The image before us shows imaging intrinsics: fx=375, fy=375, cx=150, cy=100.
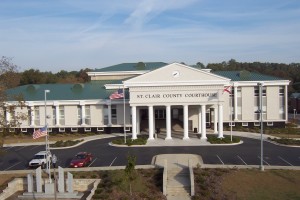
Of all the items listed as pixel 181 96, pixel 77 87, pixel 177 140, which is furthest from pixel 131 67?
pixel 177 140

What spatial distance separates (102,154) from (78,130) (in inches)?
783

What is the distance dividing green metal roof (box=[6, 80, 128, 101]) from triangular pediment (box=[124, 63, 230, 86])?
13638mm

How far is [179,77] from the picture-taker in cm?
4997

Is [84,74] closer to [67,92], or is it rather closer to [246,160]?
[67,92]

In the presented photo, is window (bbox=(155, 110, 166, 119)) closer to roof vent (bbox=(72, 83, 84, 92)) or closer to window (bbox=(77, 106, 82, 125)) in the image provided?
window (bbox=(77, 106, 82, 125))

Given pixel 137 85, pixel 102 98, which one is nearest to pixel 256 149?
pixel 137 85

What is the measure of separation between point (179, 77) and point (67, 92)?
23145 millimetres

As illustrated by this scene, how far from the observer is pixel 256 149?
142 feet

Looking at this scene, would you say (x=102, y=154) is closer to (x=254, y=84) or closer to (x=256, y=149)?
(x=256, y=149)

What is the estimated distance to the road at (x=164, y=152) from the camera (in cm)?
3738

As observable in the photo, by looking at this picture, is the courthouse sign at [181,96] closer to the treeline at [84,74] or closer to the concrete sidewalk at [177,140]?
the concrete sidewalk at [177,140]

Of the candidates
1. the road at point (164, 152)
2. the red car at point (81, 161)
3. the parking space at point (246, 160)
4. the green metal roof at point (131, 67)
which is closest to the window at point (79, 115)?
the green metal roof at point (131, 67)

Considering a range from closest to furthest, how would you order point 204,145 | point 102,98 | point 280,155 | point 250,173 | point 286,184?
point 286,184, point 250,173, point 280,155, point 204,145, point 102,98

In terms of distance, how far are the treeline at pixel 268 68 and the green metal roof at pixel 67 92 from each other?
7926cm
